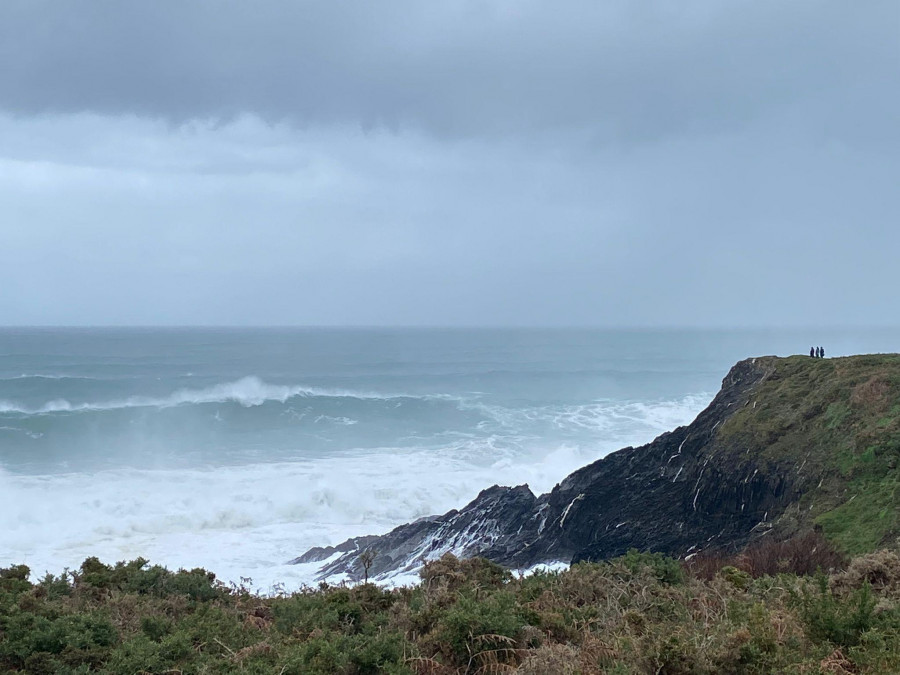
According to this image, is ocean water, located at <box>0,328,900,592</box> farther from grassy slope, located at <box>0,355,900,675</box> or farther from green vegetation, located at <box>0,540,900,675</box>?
green vegetation, located at <box>0,540,900,675</box>

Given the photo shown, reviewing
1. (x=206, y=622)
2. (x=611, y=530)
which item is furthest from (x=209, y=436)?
(x=206, y=622)

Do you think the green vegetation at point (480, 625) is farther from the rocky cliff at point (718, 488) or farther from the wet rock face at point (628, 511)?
the wet rock face at point (628, 511)

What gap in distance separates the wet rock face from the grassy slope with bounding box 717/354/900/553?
488mm

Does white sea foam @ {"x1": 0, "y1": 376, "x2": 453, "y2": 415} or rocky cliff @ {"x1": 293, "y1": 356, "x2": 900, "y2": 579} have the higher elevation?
rocky cliff @ {"x1": 293, "y1": 356, "x2": 900, "y2": 579}

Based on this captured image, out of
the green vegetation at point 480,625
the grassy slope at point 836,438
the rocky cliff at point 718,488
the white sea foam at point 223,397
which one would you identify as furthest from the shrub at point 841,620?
the white sea foam at point 223,397

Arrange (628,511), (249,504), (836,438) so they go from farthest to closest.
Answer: (249,504) < (628,511) < (836,438)

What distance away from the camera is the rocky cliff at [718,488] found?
12961 mm

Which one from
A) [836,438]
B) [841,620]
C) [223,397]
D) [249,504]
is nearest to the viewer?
[841,620]

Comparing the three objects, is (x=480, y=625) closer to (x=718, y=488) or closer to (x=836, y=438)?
(x=718, y=488)

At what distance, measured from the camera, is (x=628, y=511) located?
16.5 meters

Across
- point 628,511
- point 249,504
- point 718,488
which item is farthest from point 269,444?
point 718,488

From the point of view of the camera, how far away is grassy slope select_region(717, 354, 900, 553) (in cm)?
1097

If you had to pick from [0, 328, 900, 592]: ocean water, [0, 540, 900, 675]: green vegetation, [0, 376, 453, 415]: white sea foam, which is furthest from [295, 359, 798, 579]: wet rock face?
[0, 376, 453, 415]: white sea foam

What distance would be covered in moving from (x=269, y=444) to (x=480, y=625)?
34802 mm
